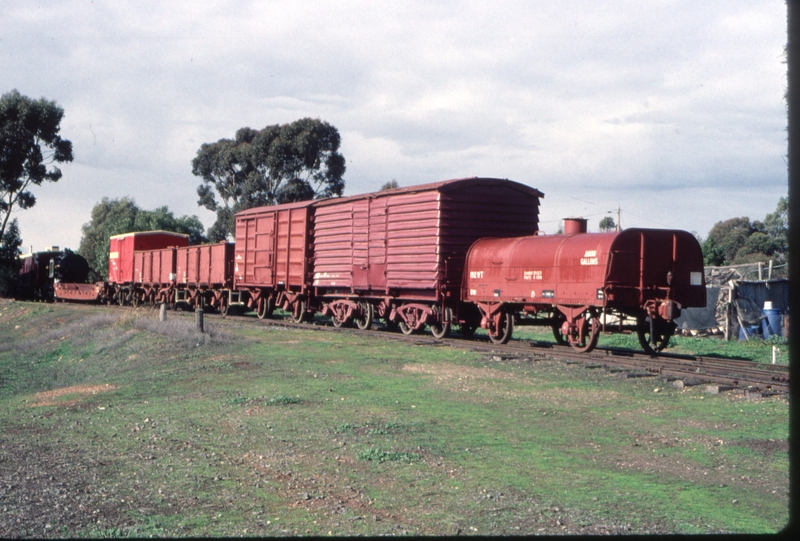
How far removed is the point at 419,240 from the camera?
21203mm

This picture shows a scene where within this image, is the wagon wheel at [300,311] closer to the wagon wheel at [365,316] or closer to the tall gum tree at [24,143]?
the wagon wheel at [365,316]

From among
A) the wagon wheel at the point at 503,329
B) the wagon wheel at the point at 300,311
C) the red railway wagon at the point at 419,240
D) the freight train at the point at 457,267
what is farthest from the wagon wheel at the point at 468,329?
the wagon wheel at the point at 300,311

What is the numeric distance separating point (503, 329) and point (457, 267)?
2.14 meters

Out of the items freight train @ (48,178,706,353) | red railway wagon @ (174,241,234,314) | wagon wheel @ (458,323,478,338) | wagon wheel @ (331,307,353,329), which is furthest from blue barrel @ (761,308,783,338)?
red railway wagon @ (174,241,234,314)

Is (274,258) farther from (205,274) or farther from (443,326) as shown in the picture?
(443,326)

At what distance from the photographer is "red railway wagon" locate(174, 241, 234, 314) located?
32625 millimetres

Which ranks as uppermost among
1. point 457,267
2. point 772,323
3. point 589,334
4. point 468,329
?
point 457,267

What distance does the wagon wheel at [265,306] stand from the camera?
30.4 metres

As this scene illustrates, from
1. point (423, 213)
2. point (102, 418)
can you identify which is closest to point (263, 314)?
point (423, 213)

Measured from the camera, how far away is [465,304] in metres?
21.2

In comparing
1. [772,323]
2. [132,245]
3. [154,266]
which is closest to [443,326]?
[772,323]

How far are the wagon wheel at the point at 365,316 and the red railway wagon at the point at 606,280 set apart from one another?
634 cm

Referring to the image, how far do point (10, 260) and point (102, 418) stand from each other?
178 ft

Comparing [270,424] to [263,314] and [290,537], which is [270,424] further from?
[263,314]
